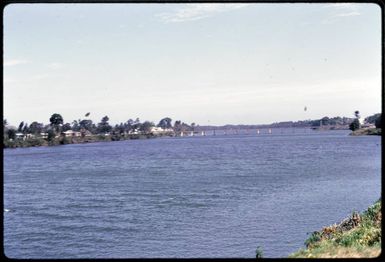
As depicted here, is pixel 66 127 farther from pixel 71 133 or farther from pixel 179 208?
pixel 179 208

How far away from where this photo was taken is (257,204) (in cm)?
2533

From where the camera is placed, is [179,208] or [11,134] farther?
[11,134]

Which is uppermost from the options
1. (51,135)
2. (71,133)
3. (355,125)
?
(355,125)

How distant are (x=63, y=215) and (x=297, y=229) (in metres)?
12.2

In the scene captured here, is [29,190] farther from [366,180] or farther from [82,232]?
[366,180]

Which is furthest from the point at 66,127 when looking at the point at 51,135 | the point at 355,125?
the point at 355,125

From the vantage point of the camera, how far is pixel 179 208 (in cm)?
2653

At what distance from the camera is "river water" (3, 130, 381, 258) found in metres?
19.0

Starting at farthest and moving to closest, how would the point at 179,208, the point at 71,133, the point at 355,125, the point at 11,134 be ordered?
1. the point at 355,125
2. the point at 71,133
3. the point at 11,134
4. the point at 179,208

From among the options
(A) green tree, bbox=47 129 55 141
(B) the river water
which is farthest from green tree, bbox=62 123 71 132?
(B) the river water

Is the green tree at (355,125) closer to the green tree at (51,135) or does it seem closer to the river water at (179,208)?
the river water at (179,208)

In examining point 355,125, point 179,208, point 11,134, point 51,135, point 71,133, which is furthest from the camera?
point 355,125

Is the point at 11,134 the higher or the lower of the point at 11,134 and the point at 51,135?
the higher

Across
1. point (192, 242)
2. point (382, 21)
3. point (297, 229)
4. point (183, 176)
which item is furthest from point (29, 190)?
point (382, 21)
